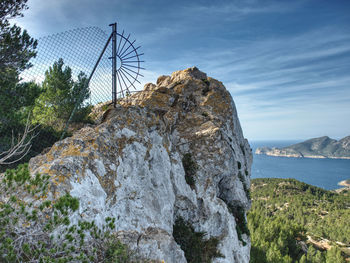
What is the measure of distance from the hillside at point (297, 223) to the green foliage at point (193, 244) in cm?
2471

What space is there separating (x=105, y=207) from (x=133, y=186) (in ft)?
4.78

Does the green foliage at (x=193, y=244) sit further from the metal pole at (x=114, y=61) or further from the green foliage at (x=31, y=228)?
the metal pole at (x=114, y=61)

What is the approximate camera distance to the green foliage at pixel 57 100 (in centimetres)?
1187

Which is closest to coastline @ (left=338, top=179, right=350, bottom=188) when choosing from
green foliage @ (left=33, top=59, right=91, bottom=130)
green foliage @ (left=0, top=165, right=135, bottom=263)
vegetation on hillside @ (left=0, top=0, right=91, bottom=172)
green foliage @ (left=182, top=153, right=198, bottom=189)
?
green foliage @ (left=182, top=153, right=198, bottom=189)

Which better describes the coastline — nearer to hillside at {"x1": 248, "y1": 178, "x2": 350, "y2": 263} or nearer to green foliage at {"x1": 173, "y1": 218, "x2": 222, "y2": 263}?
hillside at {"x1": 248, "y1": 178, "x2": 350, "y2": 263}

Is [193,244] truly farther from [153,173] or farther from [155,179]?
[153,173]

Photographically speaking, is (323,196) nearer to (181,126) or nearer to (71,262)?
(181,126)

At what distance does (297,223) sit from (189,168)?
75364 millimetres

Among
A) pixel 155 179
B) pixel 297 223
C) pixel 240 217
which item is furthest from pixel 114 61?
pixel 297 223

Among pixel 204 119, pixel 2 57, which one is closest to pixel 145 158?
pixel 204 119

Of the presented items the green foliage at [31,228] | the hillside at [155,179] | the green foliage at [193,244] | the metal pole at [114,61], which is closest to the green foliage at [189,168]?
the hillside at [155,179]

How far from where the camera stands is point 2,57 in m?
9.48

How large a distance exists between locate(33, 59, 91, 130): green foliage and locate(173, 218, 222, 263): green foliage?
293 inches

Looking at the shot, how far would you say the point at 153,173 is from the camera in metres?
8.14
